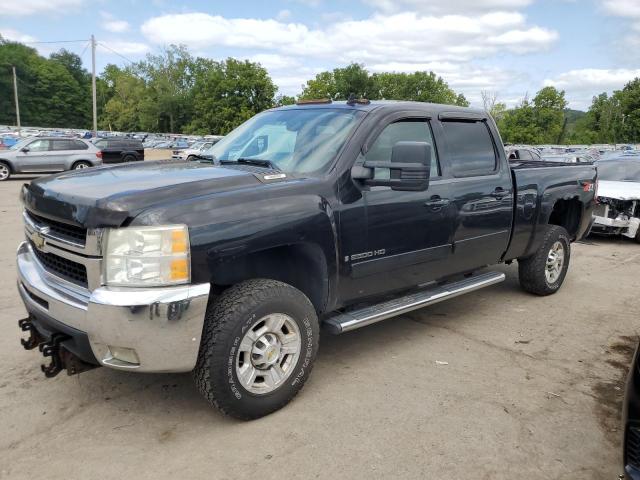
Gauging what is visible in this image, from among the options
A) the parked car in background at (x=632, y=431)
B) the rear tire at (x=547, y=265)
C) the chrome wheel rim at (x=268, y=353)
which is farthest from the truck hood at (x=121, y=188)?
the rear tire at (x=547, y=265)

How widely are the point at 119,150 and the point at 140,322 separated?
2460 centimetres

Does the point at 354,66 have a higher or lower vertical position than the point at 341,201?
higher

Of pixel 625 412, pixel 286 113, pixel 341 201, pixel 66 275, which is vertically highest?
pixel 286 113

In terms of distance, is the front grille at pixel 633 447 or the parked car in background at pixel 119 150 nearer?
the front grille at pixel 633 447

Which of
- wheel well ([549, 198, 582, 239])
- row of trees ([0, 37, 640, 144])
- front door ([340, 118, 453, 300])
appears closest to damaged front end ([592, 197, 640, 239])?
wheel well ([549, 198, 582, 239])

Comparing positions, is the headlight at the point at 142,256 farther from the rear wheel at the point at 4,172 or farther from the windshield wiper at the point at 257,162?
the rear wheel at the point at 4,172

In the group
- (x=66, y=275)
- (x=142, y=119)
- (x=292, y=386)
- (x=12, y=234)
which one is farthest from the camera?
(x=142, y=119)

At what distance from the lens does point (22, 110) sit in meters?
97.2

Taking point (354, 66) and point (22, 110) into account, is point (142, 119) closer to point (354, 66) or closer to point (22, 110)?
point (22, 110)

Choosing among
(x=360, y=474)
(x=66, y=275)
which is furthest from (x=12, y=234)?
(x=360, y=474)

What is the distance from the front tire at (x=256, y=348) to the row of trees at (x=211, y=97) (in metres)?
35.2

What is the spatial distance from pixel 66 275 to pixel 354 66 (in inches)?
2628

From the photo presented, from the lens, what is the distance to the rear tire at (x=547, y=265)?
18.9 feet

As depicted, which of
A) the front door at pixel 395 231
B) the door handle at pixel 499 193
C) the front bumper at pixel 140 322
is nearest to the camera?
the front bumper at pixel 140 322
